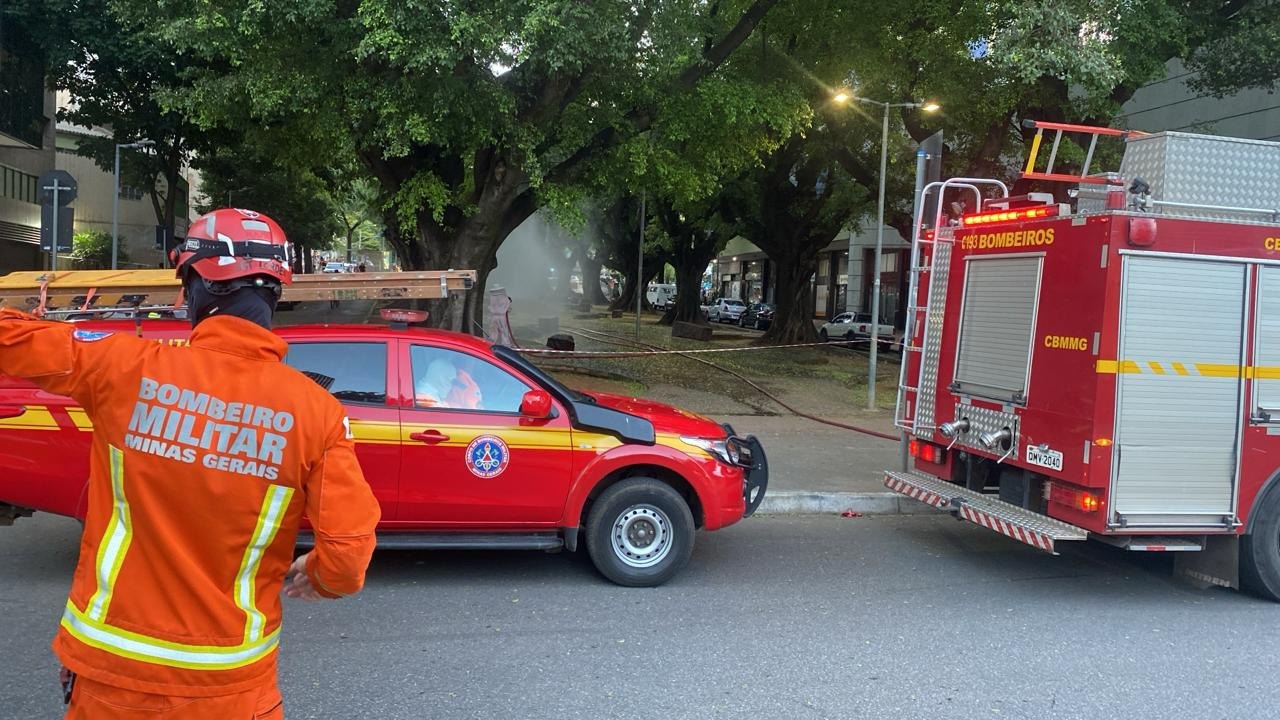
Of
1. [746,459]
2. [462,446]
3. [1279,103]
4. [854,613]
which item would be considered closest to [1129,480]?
[854,613]

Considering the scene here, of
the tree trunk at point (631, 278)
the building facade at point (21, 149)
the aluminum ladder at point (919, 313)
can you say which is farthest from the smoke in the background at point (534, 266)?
the aluminum ladder at point (919, 313)

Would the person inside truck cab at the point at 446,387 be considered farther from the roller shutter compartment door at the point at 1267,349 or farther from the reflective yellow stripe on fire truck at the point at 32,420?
the roller shutter compartment door at the point at 1267,349

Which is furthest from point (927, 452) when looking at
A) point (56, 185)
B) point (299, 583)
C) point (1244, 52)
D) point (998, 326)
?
point (1244, 52)

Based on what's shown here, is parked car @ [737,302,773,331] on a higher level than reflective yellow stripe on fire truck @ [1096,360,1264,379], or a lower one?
higher

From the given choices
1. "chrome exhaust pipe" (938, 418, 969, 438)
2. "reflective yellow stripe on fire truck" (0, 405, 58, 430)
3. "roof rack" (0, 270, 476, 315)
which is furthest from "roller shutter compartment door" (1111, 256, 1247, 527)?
"reflective yellow stripe on fire truck" (0, 405, 58, 430)

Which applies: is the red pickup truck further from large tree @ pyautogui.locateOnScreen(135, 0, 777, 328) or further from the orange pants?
large tree @ pyautogui.locateOnScreen(135, 0, 777, 328)

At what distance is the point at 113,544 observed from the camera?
6.49ft

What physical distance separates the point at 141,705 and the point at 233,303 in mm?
906

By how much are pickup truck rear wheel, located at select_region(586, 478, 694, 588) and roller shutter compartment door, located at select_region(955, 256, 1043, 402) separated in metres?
2.41

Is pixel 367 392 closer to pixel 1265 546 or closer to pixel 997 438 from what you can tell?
pixel 997 438

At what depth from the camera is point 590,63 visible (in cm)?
1102

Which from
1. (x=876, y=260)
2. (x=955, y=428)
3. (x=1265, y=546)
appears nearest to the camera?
(x=1265, y=546)

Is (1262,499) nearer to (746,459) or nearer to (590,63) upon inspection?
(746,459)

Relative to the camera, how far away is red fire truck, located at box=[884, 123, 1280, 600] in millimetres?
5473
